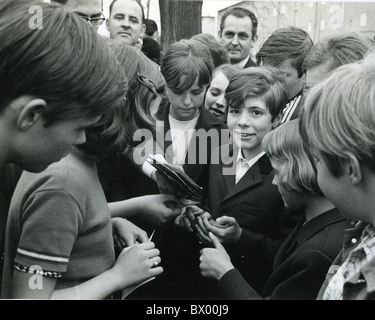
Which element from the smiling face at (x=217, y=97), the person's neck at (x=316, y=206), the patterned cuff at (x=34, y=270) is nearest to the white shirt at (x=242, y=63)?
the smiling face at (x=217, y=97)

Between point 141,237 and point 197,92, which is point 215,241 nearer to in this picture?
point 141,237

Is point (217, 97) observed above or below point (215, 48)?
below

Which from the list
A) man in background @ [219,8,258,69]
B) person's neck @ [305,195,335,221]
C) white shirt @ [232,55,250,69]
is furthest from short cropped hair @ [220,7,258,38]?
person's neck @ [305,195,335,221]

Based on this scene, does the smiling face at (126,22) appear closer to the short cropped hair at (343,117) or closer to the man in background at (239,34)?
the man in background at (239,34)

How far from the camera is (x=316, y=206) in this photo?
4.99 ft

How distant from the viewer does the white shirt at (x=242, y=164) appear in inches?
72.0

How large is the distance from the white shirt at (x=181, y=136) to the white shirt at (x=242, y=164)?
0.18m

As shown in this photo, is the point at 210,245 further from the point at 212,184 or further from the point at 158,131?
the point at 158,131

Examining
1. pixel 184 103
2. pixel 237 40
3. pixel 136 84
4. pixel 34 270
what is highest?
pixel 237 40

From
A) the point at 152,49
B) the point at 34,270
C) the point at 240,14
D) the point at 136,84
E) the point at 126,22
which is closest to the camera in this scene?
the point at 34,270

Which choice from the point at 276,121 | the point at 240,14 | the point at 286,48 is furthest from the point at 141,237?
the point at 286,48

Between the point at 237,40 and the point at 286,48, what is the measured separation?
26 cm

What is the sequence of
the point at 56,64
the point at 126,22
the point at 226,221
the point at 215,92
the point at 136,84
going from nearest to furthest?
the point at 56,64 < the point at 136,84 < the point at 226,221 < the point at 126,22 < the point at 215,92

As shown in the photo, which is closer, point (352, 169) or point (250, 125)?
point (352, 169)
